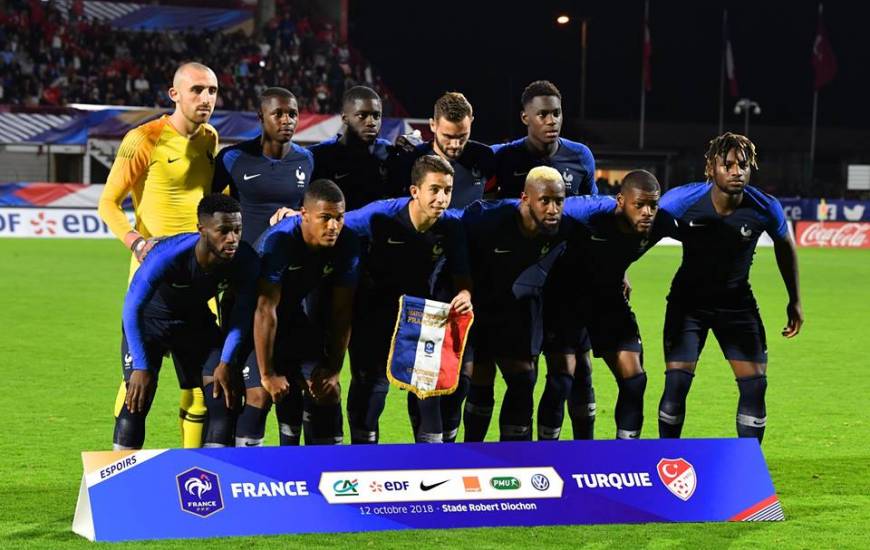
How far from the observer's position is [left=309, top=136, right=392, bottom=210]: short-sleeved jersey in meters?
7.39

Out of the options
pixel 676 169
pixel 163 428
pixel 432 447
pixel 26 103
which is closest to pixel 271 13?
pixel 26 103

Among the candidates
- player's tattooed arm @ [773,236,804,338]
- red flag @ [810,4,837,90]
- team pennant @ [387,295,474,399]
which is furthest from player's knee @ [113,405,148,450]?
red flag @ [810,4,837,90]

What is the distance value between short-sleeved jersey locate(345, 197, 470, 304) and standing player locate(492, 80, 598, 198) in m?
0.82

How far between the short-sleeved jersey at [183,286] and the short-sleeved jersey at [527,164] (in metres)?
1.80

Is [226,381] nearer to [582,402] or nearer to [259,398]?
[259,398]

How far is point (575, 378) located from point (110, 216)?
286 centimetres

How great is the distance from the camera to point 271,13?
43.0 metres

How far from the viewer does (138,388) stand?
6207 millimetres

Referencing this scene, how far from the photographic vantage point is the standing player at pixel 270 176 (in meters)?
7.06

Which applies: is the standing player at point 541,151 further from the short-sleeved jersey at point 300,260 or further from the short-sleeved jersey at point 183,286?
the short-sleeved jersey at point 183,286

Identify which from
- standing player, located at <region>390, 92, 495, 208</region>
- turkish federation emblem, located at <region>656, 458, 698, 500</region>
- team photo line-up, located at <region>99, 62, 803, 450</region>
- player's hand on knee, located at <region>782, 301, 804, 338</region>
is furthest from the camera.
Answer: player's hand on knee, located at <region>782, 301, 804, 338</region>

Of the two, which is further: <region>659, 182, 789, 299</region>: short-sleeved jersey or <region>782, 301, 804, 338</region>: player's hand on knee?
<region>782, 301, 804, 338</region>: player's hand on knee

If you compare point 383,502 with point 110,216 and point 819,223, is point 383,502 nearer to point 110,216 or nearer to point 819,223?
point 110,216

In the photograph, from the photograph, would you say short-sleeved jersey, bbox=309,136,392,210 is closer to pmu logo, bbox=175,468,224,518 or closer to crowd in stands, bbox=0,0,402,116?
pmu logo, bbox=175,468,224,518
